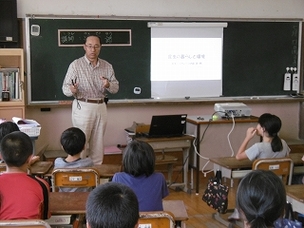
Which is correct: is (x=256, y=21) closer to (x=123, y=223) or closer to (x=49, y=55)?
(x=49, y=55)

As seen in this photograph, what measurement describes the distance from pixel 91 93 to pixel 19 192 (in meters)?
2.82

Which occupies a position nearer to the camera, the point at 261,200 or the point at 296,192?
the point at 261,200

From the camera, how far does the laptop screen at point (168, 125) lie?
5254 millimetres

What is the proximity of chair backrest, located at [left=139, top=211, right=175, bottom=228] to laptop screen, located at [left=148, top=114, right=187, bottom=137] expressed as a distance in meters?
2.89

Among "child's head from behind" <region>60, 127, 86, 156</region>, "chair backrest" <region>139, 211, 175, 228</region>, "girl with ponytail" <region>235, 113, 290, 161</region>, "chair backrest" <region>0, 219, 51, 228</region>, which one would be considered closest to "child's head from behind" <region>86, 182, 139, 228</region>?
"chair backrest" <region>0, 219, 51, 228</region>

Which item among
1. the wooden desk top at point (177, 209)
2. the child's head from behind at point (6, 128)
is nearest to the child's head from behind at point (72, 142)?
the child's head from behind at point (6, 128)

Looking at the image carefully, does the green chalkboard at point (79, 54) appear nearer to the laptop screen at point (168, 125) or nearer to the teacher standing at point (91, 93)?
the teacher standing at point (91, 93)

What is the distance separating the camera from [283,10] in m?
6.81

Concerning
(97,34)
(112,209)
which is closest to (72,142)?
(112,209)

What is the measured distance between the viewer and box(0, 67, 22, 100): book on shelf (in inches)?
218

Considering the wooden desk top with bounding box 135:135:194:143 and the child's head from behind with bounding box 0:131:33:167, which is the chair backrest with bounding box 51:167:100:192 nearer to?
the child's head from behind with bounding box 0:131:33:167

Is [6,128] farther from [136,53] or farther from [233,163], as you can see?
[136,53]

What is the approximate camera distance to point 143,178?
284cm

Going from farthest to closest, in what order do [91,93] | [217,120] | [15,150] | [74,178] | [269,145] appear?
[217,120] → [91,93] → [269,145] → [74,178] → [15,150]
